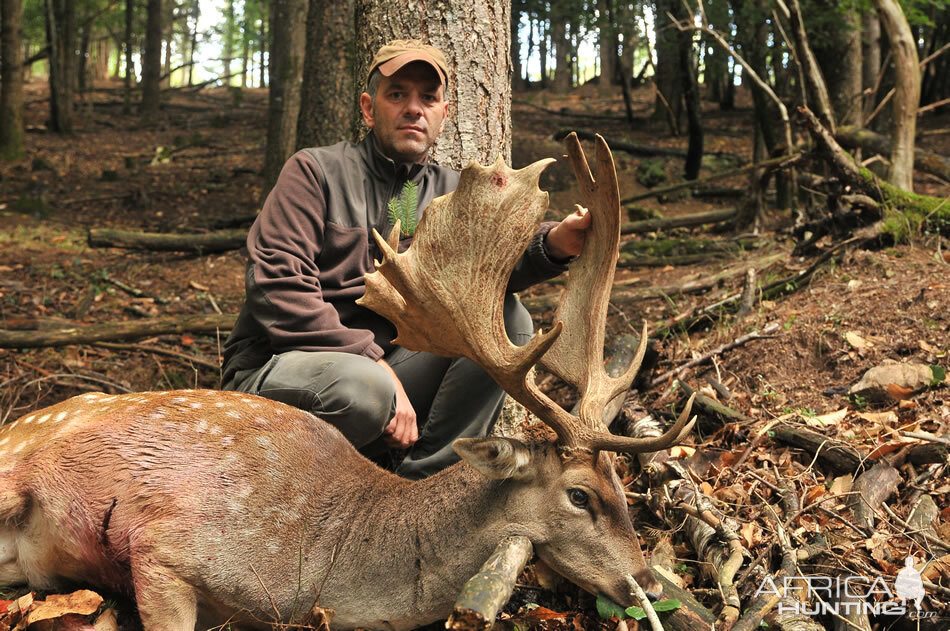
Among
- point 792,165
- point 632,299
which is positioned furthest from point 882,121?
point 632,299

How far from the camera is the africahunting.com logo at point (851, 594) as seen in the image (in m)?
2.96

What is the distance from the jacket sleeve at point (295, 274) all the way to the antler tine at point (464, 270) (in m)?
0.64

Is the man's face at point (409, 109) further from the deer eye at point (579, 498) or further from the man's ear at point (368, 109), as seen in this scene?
the deer eye at point (579, 498)

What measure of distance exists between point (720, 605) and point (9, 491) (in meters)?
2.78

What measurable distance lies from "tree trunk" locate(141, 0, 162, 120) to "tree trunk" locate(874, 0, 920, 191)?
1997 cm

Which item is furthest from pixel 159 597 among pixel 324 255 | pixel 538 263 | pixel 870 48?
pixel 870 48

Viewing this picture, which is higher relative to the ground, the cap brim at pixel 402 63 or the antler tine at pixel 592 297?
the cap brim at pixel 402 63

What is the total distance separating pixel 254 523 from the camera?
305cm

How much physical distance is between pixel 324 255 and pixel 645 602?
2.25m

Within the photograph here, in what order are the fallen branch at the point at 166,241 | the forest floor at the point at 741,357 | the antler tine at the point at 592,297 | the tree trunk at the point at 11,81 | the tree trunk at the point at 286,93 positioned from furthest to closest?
the tree trunk at the point at 11,81
the tree trunk at the point at 286,93
the fallen branch at the point at 166,241
the forest floor at the point at 741,357
the antler tine at the point at 592,297

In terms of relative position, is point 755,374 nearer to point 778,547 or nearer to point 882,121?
point 778,547

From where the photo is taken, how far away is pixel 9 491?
10.5 feet

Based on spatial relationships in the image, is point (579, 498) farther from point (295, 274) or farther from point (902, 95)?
point (902, 95)

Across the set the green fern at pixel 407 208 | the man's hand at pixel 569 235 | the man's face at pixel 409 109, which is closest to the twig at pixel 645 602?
the man's hand at pixel 569 235
